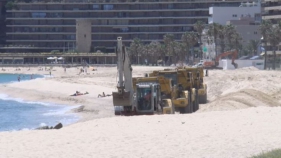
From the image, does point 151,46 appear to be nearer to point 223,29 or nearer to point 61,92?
point 223,29

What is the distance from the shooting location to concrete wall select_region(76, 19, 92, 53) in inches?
6496

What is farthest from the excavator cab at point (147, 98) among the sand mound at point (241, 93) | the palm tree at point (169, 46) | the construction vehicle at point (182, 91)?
the palm tree at point (169, 46)

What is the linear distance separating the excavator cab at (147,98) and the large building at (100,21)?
138 metres

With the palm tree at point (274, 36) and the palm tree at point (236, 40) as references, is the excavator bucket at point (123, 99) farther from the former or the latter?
the palm tree at point (236, 40)

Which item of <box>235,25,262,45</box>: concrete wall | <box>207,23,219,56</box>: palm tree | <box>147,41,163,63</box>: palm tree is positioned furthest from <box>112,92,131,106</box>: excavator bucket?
<box>147,41,163,63</box>: palm tree

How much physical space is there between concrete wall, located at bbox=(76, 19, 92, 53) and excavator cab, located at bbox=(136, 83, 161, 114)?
135295 millimetres

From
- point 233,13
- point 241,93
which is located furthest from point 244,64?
point 241,93

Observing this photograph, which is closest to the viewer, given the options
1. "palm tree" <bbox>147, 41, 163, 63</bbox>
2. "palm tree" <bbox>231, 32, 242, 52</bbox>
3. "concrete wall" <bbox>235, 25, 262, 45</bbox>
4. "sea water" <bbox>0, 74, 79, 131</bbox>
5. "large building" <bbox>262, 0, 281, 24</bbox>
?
"sea water" <bbox>0, 74, 79, 131</bbox>

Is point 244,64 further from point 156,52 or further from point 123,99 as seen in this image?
point 123,99

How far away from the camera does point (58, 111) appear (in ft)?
184

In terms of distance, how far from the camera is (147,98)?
1196 inches

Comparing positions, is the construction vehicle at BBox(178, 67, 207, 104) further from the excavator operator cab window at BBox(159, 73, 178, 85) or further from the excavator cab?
the excavator cab

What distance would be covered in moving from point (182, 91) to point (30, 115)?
1956 cm

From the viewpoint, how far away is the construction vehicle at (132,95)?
30250mm
